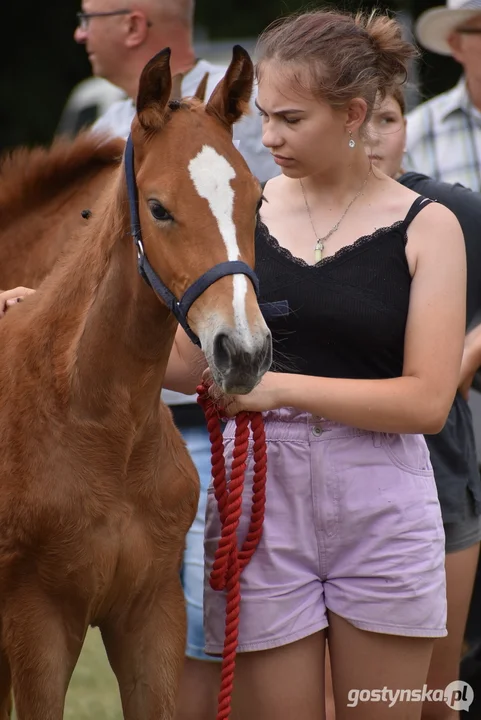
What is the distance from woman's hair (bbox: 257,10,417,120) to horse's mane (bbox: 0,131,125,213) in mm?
1185

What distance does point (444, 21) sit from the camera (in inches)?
173

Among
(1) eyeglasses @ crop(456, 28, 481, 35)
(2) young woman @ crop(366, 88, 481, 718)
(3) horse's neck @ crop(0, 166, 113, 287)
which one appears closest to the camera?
(2) young woman @ crop(366, 88, 481, 718)

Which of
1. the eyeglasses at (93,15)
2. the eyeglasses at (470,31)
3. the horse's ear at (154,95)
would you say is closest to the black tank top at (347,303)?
the horse's ear at (154,95)

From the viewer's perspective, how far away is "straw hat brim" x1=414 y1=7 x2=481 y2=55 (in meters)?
4.32

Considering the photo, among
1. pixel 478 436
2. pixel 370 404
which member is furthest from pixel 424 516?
pixel 478 436

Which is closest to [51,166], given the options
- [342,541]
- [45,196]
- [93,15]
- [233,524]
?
[45,196]

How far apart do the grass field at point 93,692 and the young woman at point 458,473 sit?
1.64 meters

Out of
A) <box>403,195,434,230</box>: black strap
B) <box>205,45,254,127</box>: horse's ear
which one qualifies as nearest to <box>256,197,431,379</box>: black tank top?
<box>403,195,434,230</box>: black strap

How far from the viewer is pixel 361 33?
8.82 feet

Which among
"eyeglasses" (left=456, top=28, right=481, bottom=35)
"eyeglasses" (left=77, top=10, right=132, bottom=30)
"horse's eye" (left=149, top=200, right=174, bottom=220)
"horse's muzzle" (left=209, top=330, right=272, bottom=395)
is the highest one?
"eyeglasses" (left=77, top=10, right=132, bottom=30)

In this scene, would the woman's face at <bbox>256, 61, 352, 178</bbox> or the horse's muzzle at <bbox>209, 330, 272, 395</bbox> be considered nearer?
the horse's muzzle at <bbox>209, 330, 272, 395</bbox>

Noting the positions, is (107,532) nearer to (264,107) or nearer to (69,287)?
(69,287)

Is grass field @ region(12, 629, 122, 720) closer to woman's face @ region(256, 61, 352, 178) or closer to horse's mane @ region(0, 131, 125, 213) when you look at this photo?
horse's mane @ region(0, 131, 125, 213)

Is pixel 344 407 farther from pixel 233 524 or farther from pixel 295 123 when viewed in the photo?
pixel 295 123
